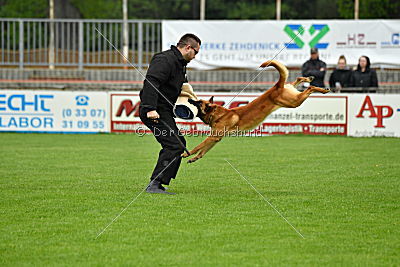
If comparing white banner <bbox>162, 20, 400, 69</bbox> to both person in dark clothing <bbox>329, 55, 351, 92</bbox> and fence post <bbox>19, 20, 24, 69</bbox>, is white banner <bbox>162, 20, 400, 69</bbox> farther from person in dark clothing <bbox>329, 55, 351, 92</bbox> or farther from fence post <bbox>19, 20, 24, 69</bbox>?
fence post <bbox>19, 20, 24, 69</bbox>

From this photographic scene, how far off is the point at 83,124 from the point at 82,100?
0.65 m

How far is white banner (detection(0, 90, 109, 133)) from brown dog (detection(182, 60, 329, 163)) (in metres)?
10.4

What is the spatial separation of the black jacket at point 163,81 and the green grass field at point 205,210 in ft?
3.88

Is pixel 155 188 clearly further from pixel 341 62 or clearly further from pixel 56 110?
pixel 341 62

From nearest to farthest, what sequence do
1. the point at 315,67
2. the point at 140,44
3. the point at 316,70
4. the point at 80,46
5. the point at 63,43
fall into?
1. the point at 316,70
2. the point at 315,67
3. the point at 80,46
4. the point at 140,44
5. the point at 63,43

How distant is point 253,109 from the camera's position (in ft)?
31.0

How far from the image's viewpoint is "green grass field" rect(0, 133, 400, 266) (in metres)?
6.75

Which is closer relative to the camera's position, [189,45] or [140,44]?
[189,45]

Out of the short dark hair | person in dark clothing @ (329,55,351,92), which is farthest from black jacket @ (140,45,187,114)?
person in dark clothing @ (329,55,351,92)

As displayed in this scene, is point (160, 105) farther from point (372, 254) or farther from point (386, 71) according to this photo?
point (386, 71)

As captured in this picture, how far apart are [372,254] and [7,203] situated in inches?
181

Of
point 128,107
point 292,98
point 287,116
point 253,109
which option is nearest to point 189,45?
point 253,109

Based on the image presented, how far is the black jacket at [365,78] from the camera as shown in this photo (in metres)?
19.7

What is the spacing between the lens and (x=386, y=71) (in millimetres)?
22625
